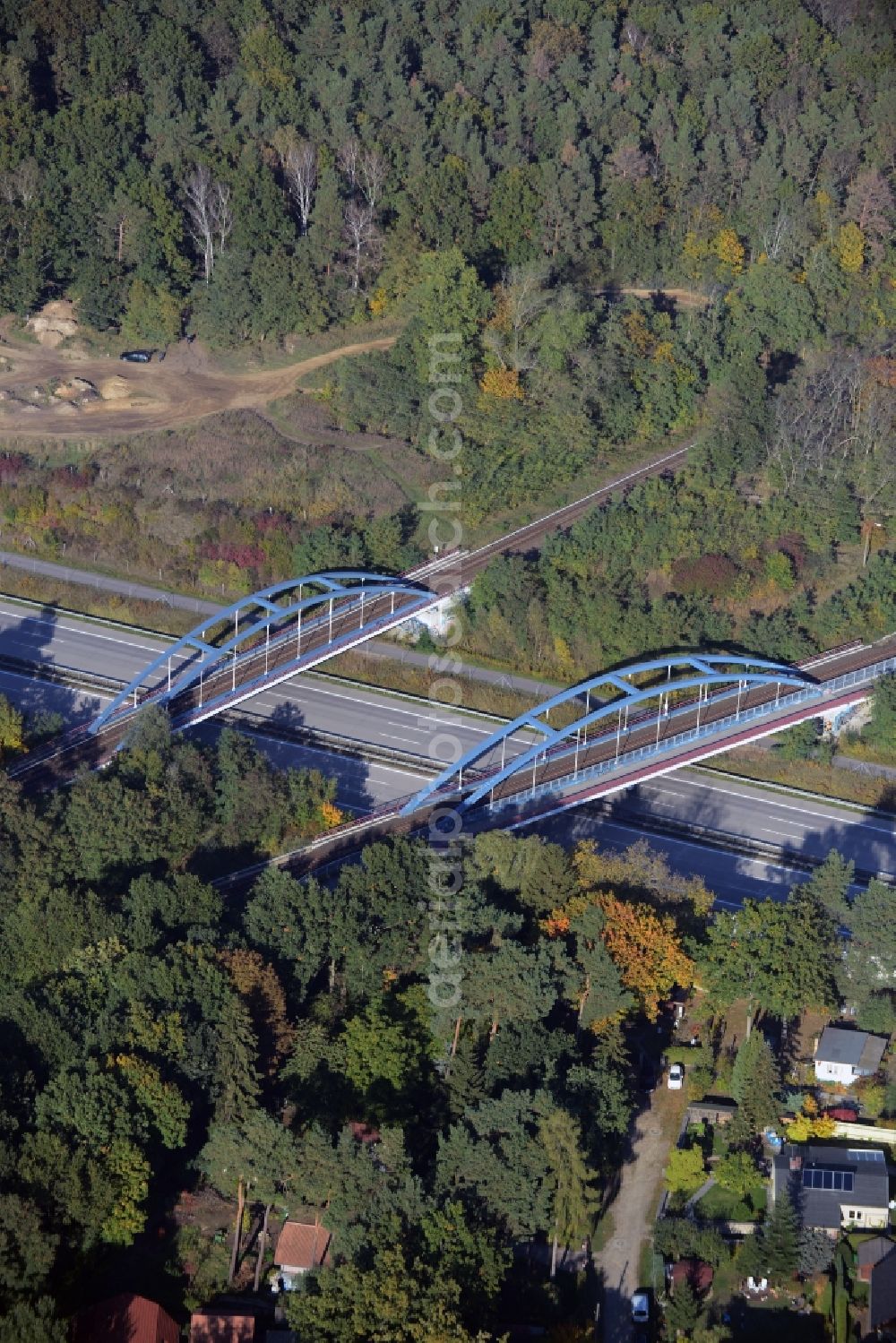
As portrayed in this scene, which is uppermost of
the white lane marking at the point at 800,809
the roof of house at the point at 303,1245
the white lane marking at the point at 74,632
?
the white lane marking at the point at 74,632

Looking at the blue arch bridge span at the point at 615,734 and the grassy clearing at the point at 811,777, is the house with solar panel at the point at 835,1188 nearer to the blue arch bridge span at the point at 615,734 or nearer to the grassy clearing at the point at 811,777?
the blue arch bridge span at the point at 615,734

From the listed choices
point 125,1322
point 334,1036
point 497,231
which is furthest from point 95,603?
point 125,1322

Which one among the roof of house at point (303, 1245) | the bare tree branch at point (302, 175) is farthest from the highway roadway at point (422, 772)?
the bare tree branch at point (302, 175)

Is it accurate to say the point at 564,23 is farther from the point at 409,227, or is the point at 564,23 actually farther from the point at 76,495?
the point at 76,495

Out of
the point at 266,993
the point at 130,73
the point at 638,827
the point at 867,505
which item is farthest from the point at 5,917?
the point at 130,73

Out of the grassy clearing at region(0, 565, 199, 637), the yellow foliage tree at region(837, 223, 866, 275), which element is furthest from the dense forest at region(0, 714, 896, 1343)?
the yellow foliage tree at region(837, 223, 866, 275)
